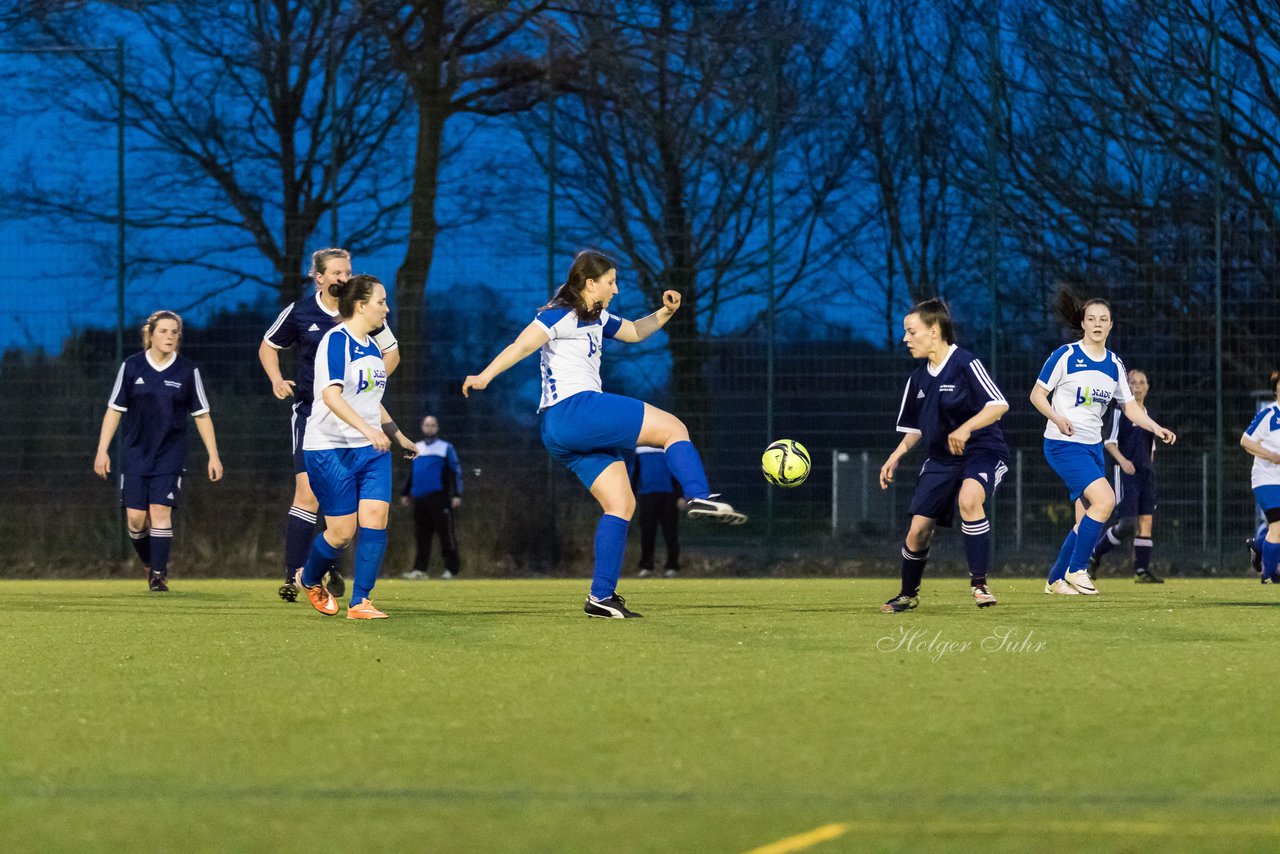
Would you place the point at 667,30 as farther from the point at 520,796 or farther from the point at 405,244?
the point at 520,796

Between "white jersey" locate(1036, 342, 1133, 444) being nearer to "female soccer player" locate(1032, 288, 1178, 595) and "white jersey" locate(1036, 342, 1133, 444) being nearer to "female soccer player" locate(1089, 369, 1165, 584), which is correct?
"female soccer player" locate(1032, 288, 1178, 595)

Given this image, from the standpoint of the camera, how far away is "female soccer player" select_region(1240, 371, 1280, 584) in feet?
41.3

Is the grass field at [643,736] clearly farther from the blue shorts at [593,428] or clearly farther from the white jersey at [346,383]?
the white jersey at [346,383]

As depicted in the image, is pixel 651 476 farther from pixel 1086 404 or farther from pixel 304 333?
pixel 304 333

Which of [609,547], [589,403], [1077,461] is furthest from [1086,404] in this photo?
[589,403]

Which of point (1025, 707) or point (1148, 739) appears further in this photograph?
point (1025, 707)

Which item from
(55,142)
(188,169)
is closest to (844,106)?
(188,169)

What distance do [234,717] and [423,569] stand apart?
11157 mm

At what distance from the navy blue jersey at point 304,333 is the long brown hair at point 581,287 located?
1.83 m

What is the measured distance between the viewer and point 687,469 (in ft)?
24.3

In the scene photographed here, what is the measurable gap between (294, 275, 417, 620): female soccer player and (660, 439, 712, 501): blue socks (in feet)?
4.56

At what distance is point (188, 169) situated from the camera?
16.5m

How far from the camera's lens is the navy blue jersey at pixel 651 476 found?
15.4 metres

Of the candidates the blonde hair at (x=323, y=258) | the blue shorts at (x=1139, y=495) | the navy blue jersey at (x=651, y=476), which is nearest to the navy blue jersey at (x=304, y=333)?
the blonde hair at (x=323, y=258)
